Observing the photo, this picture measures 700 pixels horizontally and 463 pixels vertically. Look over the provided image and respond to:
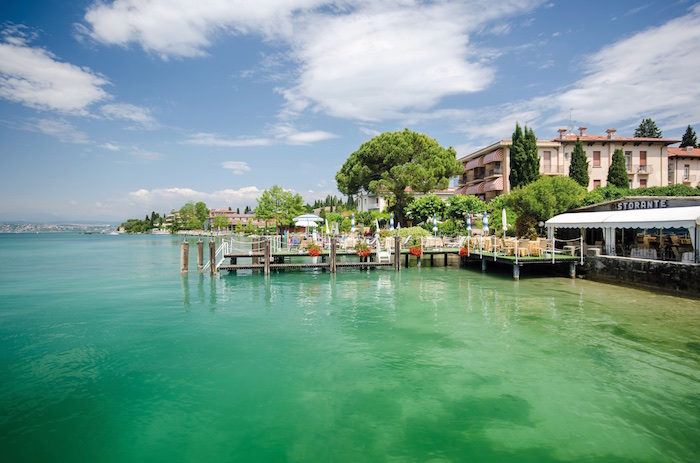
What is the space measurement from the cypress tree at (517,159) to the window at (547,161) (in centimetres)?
379

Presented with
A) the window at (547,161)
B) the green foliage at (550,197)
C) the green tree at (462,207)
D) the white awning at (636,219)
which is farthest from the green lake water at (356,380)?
the window at (547,161)

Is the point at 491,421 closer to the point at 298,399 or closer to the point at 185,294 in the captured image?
the point at 298,399

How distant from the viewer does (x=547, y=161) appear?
1752 inches

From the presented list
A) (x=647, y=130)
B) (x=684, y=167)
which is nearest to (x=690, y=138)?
(x=647, y=130)

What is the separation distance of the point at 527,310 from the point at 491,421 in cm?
960

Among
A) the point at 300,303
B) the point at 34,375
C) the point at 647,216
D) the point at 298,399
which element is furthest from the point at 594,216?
the point at 34,375

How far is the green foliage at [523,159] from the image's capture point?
41375 millimetres

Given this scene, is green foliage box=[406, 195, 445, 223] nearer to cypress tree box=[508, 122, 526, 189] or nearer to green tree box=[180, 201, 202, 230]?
cypress tree box=[508, 122, 526, 189]

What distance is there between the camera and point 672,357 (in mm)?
10281

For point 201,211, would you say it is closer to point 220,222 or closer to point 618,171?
point 220,222

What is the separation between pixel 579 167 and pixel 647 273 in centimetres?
2461

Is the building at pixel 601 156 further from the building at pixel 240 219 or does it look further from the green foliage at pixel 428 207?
the building at pixel 240 219

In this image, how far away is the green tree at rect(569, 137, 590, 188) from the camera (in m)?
40.4

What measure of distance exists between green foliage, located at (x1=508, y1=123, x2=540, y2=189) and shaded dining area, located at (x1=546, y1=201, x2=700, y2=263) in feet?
52.4
